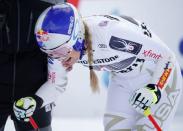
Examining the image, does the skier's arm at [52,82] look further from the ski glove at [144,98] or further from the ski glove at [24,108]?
the ski glove at [144,98]

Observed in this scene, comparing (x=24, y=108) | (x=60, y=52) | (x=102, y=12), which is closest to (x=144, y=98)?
(x=60, y=52)

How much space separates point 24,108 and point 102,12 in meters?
1.64

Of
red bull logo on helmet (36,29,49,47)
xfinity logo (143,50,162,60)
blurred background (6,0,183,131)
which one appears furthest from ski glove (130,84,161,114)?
blurred background (6,0,183,131)

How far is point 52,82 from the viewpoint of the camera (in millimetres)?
1833

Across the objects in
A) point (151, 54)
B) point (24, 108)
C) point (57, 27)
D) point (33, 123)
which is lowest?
point (33, 123)

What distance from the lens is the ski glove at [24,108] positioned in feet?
5.67

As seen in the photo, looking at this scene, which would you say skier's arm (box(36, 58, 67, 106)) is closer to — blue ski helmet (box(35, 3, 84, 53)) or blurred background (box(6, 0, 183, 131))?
blue ski helmet (box(35, 3, 84, 53))

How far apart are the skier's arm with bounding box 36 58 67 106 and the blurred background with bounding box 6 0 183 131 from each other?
4.27ft

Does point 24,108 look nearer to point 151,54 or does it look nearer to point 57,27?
point 57,27

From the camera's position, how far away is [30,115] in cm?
176

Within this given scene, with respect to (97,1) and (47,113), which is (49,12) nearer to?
(47,113)

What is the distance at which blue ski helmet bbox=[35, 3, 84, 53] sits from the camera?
163cm

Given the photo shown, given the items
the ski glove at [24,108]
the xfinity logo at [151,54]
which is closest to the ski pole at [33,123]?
the ski glove at [24,108]

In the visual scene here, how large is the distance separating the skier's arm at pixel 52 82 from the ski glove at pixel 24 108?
7 centimetres
